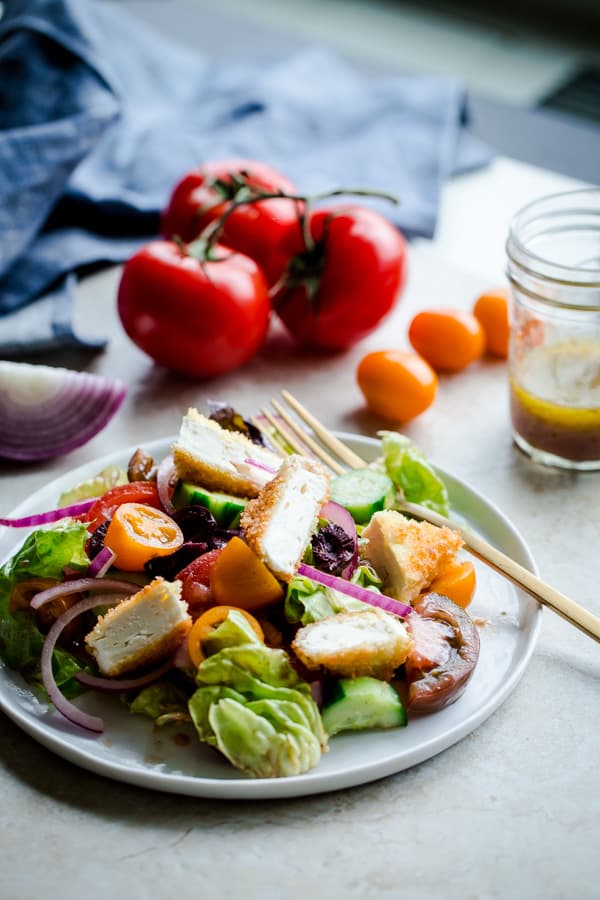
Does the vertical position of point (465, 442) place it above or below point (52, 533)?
below

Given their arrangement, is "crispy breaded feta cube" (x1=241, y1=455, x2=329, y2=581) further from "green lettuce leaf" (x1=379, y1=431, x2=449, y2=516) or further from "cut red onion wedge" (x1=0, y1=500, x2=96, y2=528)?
"cut red onion wedge" (x1=0, y1=500, x2=96, y2=528)

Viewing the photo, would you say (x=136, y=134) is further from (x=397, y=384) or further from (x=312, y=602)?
(x=312, y=602)

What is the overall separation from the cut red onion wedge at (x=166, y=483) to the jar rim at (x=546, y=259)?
3.31 feet

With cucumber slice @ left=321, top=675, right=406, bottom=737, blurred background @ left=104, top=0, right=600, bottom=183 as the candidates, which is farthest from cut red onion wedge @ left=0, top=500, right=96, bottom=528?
blurred background @ left=104, top=0, right=600, bottom=183

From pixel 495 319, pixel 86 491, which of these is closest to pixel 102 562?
pixel 86 491

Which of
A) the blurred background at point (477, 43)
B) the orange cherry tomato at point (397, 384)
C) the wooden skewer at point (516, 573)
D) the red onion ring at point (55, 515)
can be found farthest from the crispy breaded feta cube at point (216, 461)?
the blurred background at point (477, 43)

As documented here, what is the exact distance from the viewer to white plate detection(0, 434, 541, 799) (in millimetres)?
1787

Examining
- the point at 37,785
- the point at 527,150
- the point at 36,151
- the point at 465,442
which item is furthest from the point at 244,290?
the point at 527,150

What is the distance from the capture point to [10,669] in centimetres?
204

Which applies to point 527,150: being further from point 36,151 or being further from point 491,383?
point 36,151

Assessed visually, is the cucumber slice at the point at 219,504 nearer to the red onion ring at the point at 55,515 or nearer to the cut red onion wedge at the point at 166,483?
the cut red onion wedge at the point at 166,483

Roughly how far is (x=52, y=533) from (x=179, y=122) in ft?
8.50

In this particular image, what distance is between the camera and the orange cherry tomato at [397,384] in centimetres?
288

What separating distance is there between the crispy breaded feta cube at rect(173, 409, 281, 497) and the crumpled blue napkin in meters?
1.08
